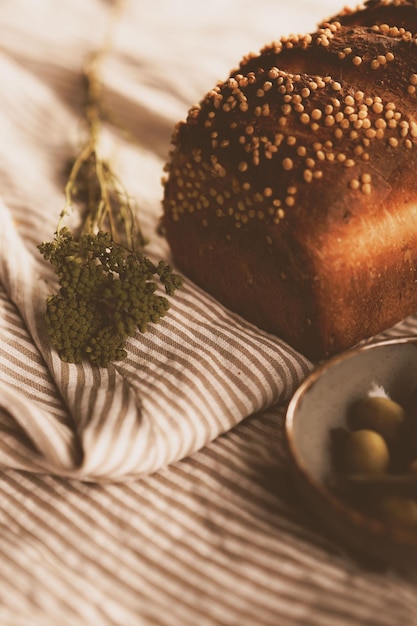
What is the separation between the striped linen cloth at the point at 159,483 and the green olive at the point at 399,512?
0.07 meters

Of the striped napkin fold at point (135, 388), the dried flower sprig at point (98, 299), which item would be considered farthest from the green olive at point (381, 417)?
the dried flower sprig at point (98, 299)

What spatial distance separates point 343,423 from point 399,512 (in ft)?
0.51

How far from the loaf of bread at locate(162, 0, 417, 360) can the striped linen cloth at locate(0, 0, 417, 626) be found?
0.26ft

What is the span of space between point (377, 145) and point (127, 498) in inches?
22.2

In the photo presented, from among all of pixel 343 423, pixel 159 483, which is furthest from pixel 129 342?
pixel 343 423

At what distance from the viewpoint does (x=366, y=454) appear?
2.55 ft

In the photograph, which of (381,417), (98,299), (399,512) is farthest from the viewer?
(98,299)

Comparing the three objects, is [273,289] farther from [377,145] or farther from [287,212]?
[377,145]

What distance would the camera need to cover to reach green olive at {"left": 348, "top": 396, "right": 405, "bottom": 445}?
821 mm

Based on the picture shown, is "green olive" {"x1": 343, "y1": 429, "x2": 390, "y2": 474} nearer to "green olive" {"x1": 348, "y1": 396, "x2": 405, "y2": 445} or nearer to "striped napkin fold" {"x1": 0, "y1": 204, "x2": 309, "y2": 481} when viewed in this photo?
"green olive" {"x1": 348, "y1": 396, "x2": 405, "y2": 445}

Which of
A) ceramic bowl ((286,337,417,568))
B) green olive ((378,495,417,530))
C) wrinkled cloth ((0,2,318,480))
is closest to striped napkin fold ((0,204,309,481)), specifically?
wrinkled cloth ((0,2,318,480))

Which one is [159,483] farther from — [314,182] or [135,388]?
[314,182]

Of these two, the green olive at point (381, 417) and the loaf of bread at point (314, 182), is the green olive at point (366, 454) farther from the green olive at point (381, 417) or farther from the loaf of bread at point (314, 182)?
the loaf of bread at point (314, 182)

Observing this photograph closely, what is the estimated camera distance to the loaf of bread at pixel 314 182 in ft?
2.94
